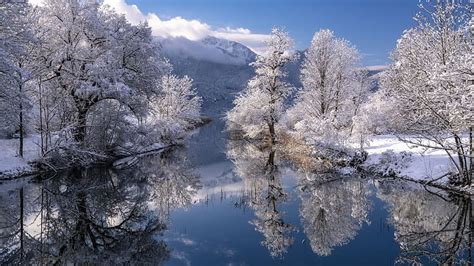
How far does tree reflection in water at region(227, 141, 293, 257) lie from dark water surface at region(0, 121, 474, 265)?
0.25 feet

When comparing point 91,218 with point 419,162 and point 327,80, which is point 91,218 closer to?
point 419,162

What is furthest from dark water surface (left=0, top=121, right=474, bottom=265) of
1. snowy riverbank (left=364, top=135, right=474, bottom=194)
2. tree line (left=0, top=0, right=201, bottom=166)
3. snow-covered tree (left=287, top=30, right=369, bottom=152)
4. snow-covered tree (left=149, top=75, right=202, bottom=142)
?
snow-covered tree (left=149, top=75, right=202, bottom=142)

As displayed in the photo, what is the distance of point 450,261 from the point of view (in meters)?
12.3

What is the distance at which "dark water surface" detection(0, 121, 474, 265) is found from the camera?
13312 millimetres

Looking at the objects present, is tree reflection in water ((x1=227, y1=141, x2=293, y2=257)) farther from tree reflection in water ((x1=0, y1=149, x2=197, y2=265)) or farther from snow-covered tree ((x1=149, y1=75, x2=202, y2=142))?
snow-covered tree ((x1=149, y1=75, x2=202, y2=142))

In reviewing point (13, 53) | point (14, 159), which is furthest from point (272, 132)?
point (13, 53)

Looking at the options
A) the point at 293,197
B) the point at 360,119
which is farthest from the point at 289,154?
the point at 293,197

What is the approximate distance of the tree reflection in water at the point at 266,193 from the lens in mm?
15523

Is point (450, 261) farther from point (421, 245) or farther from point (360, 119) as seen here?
point (360, 119)

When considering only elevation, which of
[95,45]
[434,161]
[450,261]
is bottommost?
[450,261]

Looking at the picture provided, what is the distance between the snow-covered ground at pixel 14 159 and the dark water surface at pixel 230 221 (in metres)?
1.28

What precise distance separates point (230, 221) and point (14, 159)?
1603 centimetres

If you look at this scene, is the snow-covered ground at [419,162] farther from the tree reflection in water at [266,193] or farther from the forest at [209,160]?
the tree reflection in water at [266,193]

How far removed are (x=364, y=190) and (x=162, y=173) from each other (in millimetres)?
14237
